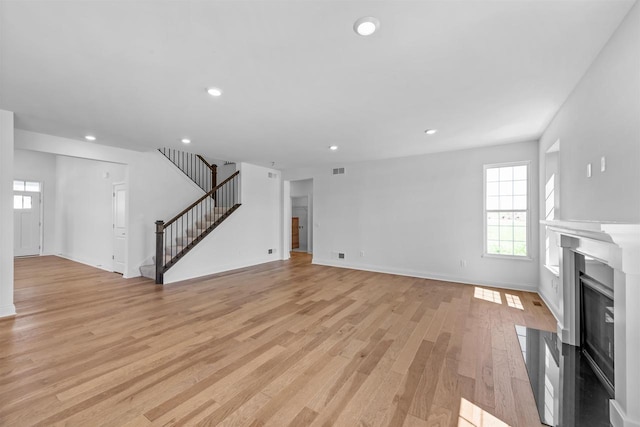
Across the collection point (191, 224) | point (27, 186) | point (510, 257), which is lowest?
point (510, 257)

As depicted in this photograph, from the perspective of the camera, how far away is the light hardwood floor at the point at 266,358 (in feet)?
5.81

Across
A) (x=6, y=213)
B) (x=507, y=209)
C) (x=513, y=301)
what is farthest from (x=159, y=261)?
(x=507, y=209)

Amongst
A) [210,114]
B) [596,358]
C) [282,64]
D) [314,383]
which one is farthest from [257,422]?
[210,114]

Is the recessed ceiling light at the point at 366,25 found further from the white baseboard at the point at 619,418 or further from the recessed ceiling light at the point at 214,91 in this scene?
the white baseboard at the point at 619,418

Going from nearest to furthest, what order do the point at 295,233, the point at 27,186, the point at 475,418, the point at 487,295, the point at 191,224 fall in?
the point at 475,418
the point at 487,295
the point at 191,224
the point at 27,186
the point at 295,233

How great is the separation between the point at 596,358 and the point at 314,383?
2503mm

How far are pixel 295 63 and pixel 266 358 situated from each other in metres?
2.69

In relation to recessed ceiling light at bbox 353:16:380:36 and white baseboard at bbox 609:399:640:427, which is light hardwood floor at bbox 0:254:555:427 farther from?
recessed ceiling light at bbox 353:16:380:36

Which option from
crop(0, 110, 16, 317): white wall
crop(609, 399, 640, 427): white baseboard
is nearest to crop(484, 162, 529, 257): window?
crop(609, 399, 640, 427): white baseboard

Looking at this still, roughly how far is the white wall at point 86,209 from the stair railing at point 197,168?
5.12ft

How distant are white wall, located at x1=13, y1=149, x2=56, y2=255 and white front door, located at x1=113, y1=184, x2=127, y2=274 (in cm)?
422

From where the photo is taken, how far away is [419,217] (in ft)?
18.7

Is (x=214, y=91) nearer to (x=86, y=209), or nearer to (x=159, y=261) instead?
(x=159, y=261)

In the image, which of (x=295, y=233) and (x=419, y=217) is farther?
(x=295, y=233)
